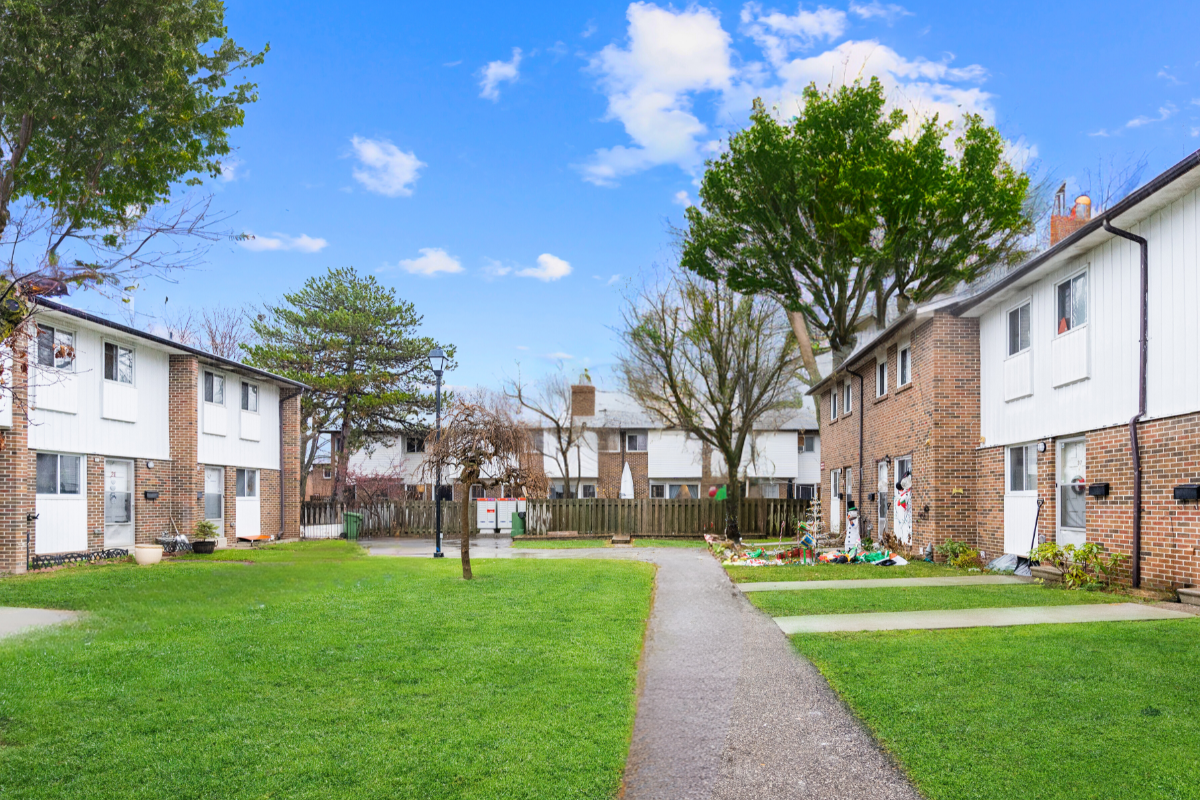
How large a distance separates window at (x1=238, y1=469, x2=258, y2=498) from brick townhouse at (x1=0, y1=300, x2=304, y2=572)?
0.06m

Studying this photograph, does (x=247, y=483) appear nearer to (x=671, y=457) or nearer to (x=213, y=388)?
(x=213, y=388)

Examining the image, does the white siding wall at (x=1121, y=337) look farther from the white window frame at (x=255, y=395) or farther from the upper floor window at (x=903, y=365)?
the white window frame at (x=255, y=395)

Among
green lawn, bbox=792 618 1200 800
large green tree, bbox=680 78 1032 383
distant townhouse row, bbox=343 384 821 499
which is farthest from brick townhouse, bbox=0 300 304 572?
distant townhouse row, bbox=343 384 821 499

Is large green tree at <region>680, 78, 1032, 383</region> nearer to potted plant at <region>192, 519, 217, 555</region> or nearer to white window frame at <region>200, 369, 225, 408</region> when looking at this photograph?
white window frame at <region>200, 369, 225, 408</region>

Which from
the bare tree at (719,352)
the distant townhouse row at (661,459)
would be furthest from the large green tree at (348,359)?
the bare tree at (719,352)

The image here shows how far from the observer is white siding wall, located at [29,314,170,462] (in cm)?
1803

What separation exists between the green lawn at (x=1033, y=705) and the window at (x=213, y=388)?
69.0 ft

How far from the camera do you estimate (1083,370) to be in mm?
12875

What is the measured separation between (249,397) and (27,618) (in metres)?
17.7

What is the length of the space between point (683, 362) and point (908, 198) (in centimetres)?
960

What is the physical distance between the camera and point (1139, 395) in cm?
1150

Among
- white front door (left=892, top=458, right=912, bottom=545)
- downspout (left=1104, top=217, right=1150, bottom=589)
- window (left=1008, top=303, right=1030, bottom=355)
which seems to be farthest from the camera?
white front door (left=892, top=458, right=912, bottom=545)

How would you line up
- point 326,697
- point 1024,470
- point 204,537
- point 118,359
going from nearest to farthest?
1. point 326,697
2. point 1024,470
3. point 118,359
4. point 204,537

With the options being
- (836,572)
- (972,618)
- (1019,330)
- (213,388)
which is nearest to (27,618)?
(972,618)
